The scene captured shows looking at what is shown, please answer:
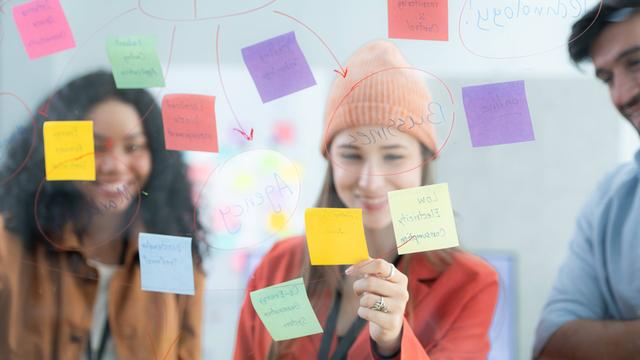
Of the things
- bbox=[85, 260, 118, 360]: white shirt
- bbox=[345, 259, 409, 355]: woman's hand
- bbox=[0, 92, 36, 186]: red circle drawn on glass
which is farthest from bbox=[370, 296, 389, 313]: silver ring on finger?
bbox=[0, 92, 36, 186]: red circle drawn on glass

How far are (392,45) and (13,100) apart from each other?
2.40 feet

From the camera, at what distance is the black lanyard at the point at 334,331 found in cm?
115

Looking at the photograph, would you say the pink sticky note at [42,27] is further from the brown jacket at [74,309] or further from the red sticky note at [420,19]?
the red sticky note at [420,19]

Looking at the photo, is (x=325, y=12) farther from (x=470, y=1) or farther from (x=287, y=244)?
(x=287, y=244)

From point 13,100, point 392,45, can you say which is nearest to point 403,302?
point 392,45

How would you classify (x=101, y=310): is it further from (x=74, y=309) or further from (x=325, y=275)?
(x=325, y=275)

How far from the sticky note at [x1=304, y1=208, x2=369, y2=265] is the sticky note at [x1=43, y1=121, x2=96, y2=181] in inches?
16.9

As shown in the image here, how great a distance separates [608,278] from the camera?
1.10 m

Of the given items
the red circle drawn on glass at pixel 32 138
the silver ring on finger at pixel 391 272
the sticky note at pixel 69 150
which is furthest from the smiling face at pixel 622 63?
the red circle drawn on glass at pixel 32 138

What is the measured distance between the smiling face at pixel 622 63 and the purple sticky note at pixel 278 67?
0.49 m

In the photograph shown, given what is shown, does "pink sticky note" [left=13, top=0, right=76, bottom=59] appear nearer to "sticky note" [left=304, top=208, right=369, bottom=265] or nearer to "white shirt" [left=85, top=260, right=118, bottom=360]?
"white shirt" [left=85, top=260, right=118, bottom=360]

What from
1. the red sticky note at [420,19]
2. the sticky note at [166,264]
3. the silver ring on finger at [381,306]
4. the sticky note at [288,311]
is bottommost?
the sticky note at [288,311]

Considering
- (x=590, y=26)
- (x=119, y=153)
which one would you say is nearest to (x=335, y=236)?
(x=119, y=153)

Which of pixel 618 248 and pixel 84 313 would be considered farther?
pixel 84 313
